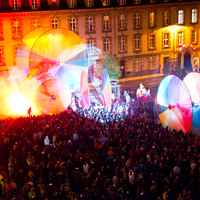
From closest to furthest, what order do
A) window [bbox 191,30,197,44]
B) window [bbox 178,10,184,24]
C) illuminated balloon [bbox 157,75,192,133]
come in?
illuminated balloon [bbox 157,75,192,133], window [bbox 178,10,184,24], window [bbox 191,30,197,44]

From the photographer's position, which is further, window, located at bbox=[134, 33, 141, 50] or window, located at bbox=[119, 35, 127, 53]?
window, located at bbox=[134, 33, 141, 50]

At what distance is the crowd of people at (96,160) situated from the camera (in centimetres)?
2230

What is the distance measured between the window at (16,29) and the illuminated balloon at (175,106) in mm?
19231

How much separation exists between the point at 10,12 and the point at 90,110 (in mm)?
15980

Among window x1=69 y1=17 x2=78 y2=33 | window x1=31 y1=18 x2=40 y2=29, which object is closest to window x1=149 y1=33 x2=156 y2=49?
window x1=69 y1=17 x2=78 y2=33

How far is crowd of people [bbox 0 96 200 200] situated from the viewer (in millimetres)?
22297

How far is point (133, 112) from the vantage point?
1337 inches

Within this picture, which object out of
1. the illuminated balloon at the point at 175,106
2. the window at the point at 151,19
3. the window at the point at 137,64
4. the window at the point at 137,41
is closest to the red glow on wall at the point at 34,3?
the window at the point at 137,41

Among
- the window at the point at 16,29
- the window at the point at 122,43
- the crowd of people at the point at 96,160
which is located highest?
the window at the point at 16,29

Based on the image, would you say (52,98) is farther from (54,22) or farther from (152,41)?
(152,41)

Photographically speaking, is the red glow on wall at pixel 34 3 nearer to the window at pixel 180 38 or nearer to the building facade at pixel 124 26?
the building facade at pixel 124 26

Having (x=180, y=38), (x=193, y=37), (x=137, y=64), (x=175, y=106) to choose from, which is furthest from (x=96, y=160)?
(x=193, y=37)

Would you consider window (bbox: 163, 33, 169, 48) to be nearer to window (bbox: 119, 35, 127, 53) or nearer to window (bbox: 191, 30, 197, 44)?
window (bbox: 191, 30, 197, 44)

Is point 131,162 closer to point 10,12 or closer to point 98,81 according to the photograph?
point 98,81
